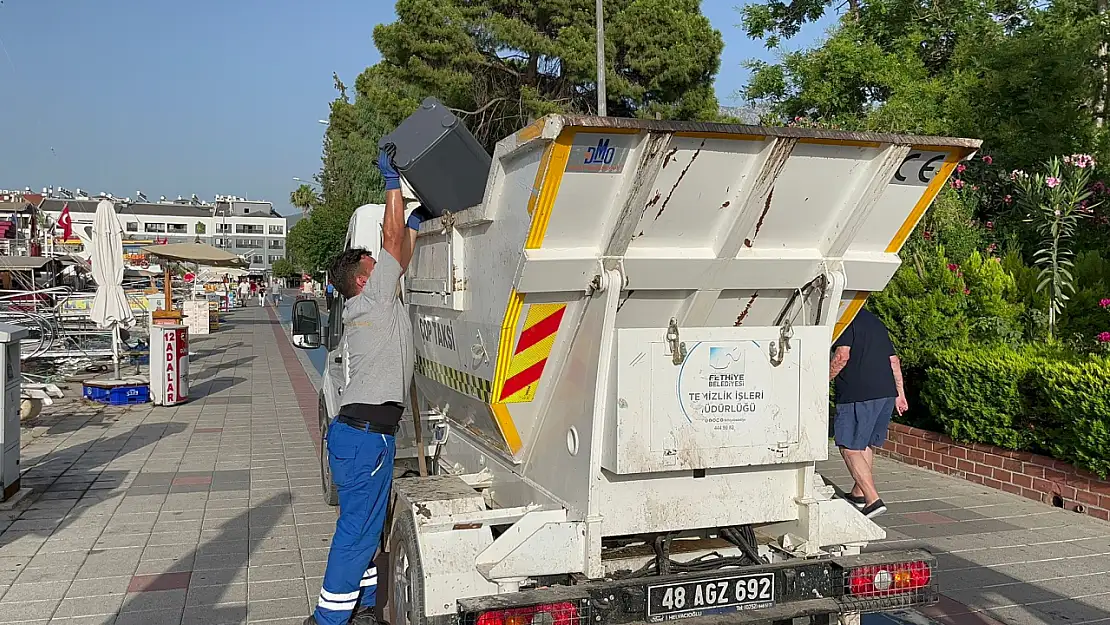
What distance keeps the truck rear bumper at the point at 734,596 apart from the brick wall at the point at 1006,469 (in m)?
3.83

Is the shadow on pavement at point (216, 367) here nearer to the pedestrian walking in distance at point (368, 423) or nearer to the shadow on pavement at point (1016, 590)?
the pedestrian walking in distance at point (368, 423)

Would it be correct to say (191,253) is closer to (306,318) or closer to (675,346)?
(306,318)

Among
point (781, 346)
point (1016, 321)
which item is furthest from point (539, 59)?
point (781, 346)

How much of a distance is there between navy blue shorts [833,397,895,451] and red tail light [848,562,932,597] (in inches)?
89.7

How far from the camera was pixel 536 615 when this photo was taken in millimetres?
3434

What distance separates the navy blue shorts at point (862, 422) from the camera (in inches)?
242

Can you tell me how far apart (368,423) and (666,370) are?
1480mm

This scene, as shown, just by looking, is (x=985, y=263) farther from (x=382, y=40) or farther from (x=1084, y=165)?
(x=382, y=40)

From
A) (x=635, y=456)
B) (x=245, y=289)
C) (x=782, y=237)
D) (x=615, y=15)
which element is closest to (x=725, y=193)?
(x=782, y=237)

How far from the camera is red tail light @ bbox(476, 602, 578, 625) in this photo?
342 cm

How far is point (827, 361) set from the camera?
12.9 ft

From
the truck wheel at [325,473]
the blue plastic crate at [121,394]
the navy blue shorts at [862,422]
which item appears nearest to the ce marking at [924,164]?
the navy blue shorts at [862,422]

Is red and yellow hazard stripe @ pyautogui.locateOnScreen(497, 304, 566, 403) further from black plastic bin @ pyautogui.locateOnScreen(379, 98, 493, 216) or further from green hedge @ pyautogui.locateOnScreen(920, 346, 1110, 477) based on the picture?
green hedge @ pyautogui.locateOnScreen(920, 346, 1110, 477)

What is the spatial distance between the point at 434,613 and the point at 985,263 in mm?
7526
